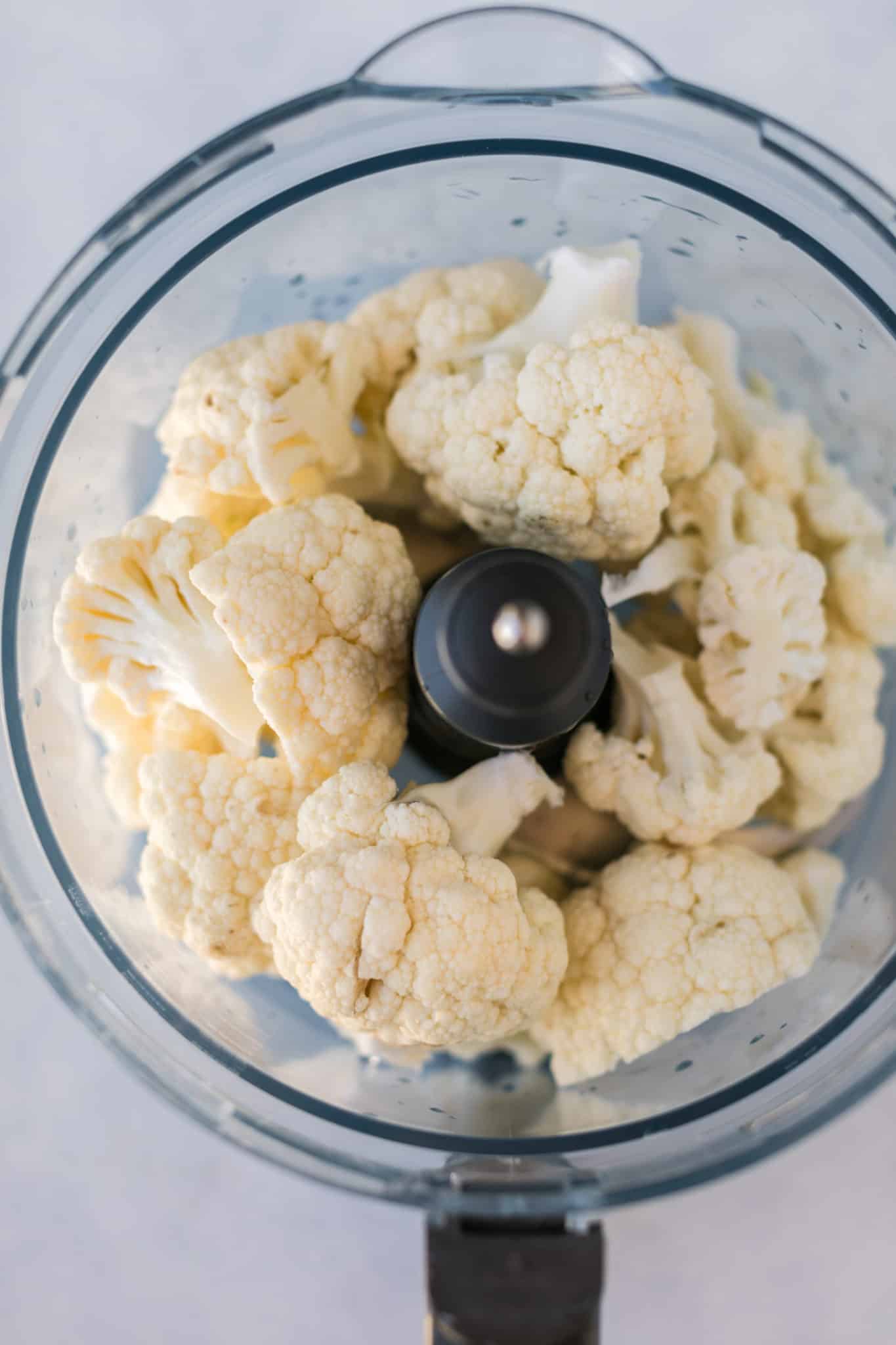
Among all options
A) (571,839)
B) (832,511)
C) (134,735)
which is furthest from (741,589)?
(134,735)

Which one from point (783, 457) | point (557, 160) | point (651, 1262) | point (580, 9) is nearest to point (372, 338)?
point (557, 160)

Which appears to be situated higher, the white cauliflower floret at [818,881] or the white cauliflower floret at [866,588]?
the white cauliflower floret at [866,588]

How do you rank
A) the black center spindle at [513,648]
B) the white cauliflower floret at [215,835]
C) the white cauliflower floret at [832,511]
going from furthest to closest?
1. the white cauliflower floret at [832,511]
2. the white cauliflower floret at [215,835]
3. the black center spindle at [513,648]

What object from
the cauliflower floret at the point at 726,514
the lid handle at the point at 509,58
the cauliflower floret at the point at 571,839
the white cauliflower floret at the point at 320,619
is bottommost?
the cauliflower floret at the point at 571,839

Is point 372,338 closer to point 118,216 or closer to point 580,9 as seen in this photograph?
point 118,216

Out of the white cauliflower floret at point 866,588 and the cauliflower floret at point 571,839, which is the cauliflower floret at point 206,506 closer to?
the cauliflower floret at point 571,839

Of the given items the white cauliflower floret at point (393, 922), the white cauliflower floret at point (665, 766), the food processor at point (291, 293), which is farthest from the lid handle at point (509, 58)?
the white cauliflower floret at point (393, 922)

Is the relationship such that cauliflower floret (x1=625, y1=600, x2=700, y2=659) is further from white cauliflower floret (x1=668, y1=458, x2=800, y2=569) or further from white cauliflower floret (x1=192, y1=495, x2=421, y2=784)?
white cauliflower floret (x1=192, y1=495, x2=421, y2=784)
